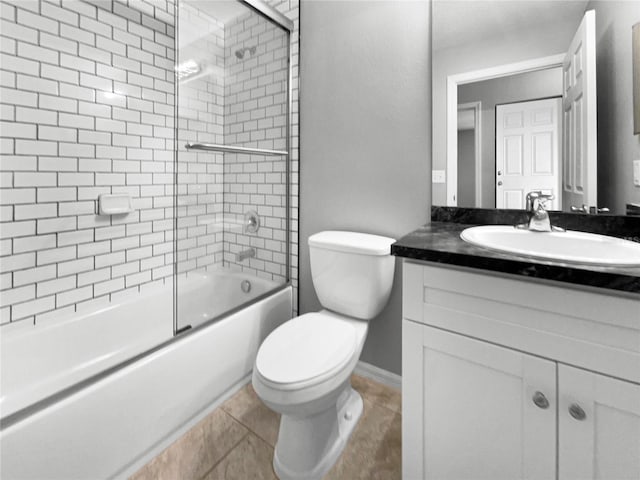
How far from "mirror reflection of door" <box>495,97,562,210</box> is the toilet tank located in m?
0.57

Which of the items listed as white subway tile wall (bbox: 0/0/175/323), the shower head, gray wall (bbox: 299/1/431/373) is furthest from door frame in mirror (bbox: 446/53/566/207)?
white subway tile wall (bbox: 0/0/175/323)

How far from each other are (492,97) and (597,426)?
1245mm

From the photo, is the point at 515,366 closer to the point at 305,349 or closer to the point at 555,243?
the point at 555,243

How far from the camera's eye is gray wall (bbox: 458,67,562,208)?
1.31 metres

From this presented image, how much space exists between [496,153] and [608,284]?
2.82 feet

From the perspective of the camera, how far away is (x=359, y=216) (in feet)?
5.86

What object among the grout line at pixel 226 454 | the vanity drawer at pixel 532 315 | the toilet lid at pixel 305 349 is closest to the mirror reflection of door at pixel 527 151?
the vanity drawer at pixel 532 315

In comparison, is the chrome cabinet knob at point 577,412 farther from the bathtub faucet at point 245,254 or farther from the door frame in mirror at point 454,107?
the bathtub faucet at point 245,254

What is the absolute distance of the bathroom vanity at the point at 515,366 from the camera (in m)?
0.74

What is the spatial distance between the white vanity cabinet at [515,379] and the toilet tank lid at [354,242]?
0.49 meters

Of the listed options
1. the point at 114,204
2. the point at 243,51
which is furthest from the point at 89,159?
the point at 243,51

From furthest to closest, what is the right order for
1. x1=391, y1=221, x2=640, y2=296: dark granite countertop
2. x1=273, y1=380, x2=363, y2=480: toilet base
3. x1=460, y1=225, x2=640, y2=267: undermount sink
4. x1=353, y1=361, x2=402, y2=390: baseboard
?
x1=353, y1=361, x2=402, y2=390: baseboard, x1=273, y1=380, x2=363, y2=480: toilet base, x1=460, y1=225, x2=640, y2=267: undermount sink, x1=391, y1=221, x2=640, y2=296: dark granite countertop

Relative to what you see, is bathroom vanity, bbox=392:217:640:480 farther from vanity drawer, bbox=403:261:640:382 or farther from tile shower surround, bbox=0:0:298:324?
tile shower surround, bbox=0:0:298:324

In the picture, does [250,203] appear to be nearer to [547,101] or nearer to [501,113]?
[501,113]
